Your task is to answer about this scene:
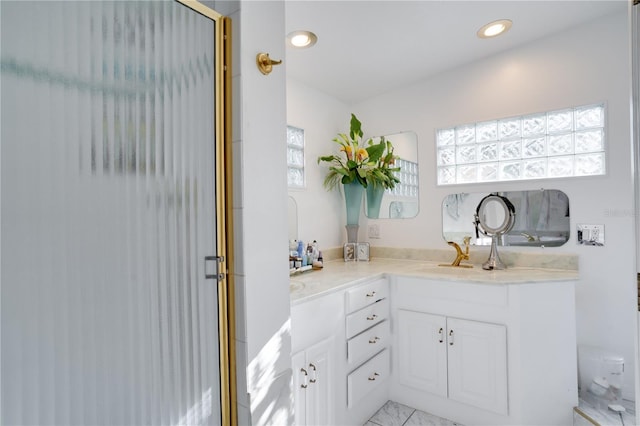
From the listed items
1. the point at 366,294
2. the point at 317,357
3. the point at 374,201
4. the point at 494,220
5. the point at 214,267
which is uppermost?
the point at 374,201

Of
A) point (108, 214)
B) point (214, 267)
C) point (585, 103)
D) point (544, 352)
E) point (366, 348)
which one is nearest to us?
point (108, 214)

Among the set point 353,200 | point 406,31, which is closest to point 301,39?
point 406,31

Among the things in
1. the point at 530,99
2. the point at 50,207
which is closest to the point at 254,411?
the point at 50,207

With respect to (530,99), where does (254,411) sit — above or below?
below

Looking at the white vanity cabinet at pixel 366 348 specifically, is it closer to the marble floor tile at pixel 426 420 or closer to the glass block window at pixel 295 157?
the marble floor tile at pixel 426 420

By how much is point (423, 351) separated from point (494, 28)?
1.96 meters

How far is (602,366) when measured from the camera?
184 cm

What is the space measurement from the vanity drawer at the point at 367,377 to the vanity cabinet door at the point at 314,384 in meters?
0.17

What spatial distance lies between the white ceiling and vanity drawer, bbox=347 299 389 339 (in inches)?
62.2

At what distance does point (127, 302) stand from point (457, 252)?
2051mm

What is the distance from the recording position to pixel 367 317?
1.86 m

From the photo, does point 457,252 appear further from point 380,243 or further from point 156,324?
point 156,324

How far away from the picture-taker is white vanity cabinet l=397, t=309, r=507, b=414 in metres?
1.75

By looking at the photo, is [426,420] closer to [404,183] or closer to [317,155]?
[404,183]
